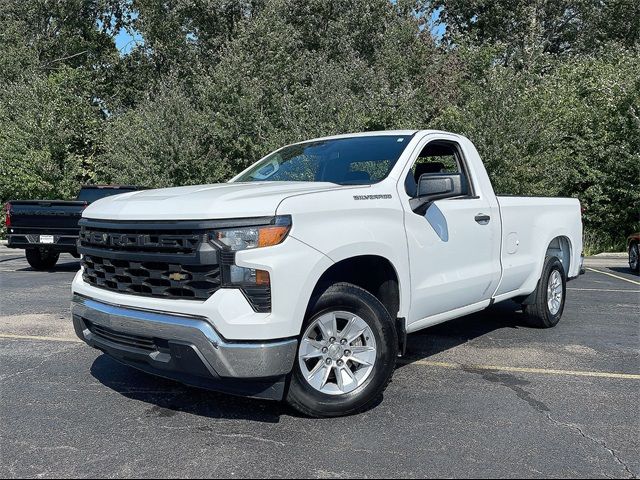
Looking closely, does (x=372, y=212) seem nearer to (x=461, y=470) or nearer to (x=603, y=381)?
(x=461, y=470)

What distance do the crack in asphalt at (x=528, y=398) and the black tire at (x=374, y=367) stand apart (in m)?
1.08

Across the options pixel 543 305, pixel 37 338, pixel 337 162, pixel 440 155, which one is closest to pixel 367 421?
pixel 337 162

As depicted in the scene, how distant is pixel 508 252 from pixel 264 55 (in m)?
22.4

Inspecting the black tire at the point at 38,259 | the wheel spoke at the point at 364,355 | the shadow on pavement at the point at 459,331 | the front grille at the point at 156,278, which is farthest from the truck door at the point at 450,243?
the black tire at the point at 38,259

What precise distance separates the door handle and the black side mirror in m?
0.77

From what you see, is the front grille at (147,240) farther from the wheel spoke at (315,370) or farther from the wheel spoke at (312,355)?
the wheel spoke at (315,370)

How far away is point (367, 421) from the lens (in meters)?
3.96

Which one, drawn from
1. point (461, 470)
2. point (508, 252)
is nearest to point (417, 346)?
point (508, 252)

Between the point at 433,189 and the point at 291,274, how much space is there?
58.9 inches

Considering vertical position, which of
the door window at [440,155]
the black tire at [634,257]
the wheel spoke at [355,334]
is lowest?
the black tire at [634,257]

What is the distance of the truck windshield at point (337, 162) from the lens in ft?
16.0

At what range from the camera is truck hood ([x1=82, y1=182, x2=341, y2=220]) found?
3598 mm

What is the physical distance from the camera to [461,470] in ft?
10.6

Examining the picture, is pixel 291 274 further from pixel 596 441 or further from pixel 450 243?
pixel 596 441
